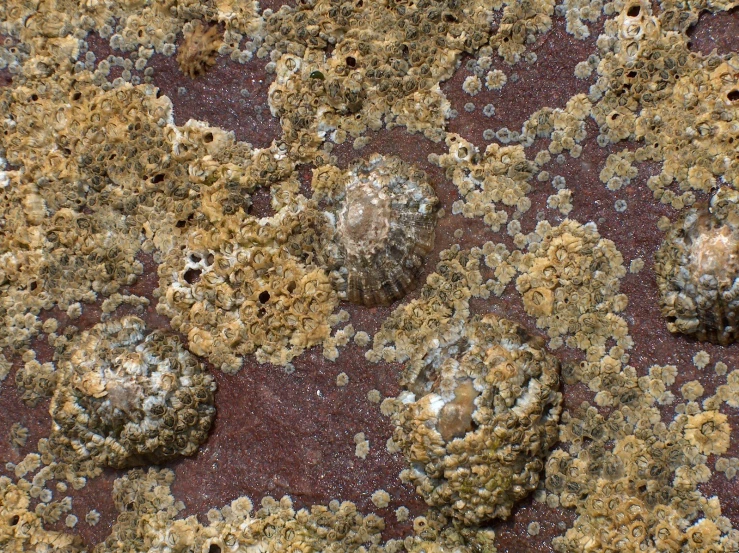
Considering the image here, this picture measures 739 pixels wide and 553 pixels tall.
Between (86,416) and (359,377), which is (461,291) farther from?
(86,416)

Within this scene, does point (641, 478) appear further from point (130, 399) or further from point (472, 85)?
point (130, 399)

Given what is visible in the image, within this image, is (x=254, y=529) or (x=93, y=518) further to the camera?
(x=93, y=518)

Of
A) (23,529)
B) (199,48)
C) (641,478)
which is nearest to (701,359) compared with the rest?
(641,478)

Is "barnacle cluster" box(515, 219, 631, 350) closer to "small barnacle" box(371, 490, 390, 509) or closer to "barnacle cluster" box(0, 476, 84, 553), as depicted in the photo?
"small barnacle" box(371, 490, 390, 509)

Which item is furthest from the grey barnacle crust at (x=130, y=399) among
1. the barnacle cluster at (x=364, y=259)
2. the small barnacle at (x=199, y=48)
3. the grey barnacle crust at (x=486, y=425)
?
the small barnacle at (x=199, y=48)

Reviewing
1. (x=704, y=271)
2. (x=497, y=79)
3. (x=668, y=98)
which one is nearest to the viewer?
(x=704, y=271)

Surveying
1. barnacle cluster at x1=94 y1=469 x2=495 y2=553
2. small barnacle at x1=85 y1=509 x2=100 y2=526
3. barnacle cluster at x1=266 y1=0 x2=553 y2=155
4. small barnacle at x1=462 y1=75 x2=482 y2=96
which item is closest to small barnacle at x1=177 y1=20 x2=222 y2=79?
barnacle cluster at x1=266 y1=0 x2=553 y2=155

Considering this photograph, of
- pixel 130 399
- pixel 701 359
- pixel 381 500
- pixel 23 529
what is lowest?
pixel 23 529
